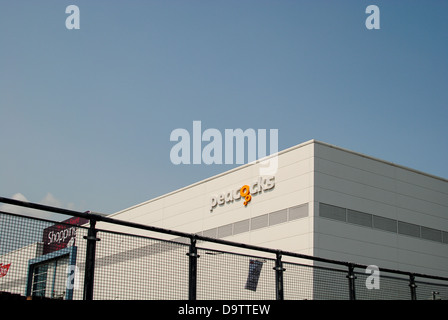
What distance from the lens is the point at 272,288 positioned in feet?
42.6

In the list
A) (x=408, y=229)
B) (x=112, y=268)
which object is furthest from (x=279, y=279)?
(x=408, y=229)

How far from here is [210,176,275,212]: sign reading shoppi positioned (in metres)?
44.6

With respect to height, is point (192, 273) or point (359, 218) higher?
point (359, 218)

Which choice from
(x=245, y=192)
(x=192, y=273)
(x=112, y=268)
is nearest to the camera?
(x=112, y=268)

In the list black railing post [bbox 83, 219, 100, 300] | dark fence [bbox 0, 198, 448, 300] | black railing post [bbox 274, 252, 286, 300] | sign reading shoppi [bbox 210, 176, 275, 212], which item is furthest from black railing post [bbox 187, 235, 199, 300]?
sign reading shoppi [bbox 210, 176, 275, 212]

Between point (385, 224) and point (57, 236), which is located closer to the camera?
point (57, 236)

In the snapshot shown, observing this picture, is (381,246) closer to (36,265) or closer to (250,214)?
(250,214)

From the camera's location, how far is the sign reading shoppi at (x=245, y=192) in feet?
146

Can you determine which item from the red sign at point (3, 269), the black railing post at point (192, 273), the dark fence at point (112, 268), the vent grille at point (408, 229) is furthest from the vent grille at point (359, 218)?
the red sign at point (3, 269)

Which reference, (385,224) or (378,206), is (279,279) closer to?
(378,206)

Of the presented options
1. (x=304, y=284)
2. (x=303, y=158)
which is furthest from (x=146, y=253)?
(x=303, y=158)

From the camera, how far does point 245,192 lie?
4628 centimetres

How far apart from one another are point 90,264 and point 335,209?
33492 millimetres

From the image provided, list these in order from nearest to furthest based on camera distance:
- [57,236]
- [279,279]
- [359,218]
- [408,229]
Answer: [57,236], [279,279], [359,218], [408,229]
